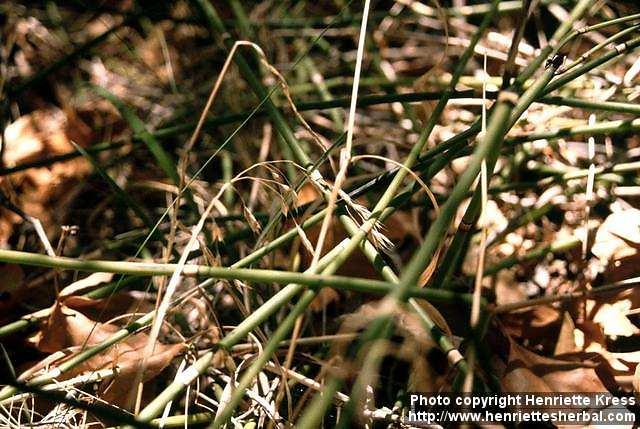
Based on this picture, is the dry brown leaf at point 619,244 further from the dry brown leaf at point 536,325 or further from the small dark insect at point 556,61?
the small dark insect at point 556,61

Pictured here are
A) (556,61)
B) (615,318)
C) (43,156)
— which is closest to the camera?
(556,61)

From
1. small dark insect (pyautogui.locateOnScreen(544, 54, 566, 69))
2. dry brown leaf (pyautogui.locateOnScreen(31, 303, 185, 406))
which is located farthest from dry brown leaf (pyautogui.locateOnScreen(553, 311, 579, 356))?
dry brown leaf (pyautogui.locateOnScreen(31, 303, 185, 406))

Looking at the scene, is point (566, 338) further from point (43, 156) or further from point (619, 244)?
point (43, 156)

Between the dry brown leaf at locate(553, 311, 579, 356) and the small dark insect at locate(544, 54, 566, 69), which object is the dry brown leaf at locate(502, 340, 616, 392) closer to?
the dry brown leaf at locate(553, 311, 579, 356)

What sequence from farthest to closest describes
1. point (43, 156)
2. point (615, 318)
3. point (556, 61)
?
point (43, 156) < point (615, 318) < point (556, 61)

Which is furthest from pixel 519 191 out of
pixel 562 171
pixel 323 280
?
pixel 323 280

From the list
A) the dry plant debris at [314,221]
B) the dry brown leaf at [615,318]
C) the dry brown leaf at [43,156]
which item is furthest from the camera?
the dry brown leaf at [43,156]

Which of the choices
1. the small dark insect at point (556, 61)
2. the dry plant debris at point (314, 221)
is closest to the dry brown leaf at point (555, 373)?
the dry plant debris at point (314, 221)

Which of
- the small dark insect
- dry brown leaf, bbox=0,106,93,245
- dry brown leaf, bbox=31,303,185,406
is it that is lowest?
dry brown leaf, bbox=31,303,185,406

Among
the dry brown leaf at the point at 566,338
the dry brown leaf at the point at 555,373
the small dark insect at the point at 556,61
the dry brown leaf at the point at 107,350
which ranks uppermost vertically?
the small dark insect at the point at 556,61

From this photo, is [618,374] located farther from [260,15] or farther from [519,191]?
[260,15]

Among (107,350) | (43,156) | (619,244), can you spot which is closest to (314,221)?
(107,350)
